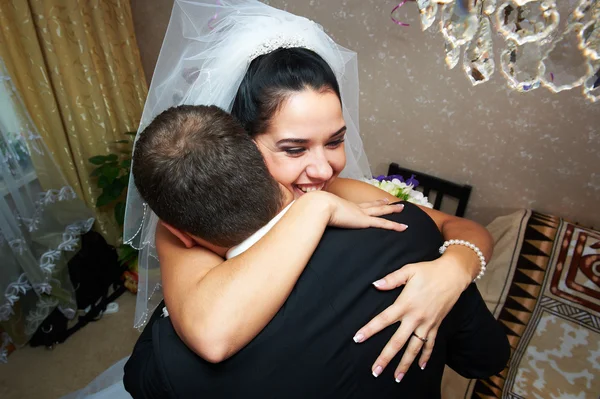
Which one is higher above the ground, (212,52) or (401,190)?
(212,52)

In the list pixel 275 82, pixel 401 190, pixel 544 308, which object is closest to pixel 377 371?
pixel 275 82

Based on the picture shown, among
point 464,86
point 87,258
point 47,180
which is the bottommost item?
point 87,258

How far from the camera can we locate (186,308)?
2.15ft

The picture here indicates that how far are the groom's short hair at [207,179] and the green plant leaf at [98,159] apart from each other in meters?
1.86

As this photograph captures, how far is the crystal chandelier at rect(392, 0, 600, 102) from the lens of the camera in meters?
0.42

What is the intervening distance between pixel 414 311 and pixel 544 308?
4.59 feet

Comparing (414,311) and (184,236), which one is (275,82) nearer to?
(184,236)

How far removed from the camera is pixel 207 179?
0.65 m

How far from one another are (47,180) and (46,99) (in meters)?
0.48

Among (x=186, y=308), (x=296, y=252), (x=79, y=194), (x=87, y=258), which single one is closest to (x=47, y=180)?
(x=79, y=194)

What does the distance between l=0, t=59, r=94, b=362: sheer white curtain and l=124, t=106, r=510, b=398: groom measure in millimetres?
1640

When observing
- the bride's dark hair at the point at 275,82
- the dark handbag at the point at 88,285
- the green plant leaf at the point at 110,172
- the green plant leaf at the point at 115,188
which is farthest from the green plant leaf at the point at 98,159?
the bride's dark hair at the point at 275,82

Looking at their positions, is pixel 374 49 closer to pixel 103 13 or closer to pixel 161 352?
pixel 103 13

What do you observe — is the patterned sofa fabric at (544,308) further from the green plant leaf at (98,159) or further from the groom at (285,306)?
the green plant leaf at (98,159)
